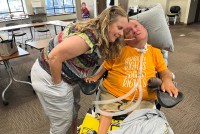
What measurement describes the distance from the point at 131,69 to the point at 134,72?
0.03 meters

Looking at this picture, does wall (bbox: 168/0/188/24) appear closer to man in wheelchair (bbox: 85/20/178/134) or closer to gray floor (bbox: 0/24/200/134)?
gray floor (bbox: 0/24/200/134)

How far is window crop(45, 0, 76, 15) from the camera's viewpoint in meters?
9.14

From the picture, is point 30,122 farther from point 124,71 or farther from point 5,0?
point 5,0

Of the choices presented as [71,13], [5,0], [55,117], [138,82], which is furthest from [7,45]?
[71,13]

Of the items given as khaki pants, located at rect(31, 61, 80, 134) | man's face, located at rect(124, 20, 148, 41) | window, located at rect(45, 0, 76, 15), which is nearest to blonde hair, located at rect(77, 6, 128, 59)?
man's face, located at rect(124, 20, 148, 41)

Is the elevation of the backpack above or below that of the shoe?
below

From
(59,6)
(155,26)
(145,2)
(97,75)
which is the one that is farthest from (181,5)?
(97,75)

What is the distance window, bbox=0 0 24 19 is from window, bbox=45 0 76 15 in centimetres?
134

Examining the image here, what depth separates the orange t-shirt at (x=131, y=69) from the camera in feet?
4.13

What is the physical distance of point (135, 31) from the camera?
3.98ft

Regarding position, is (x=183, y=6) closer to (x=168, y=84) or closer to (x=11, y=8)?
(x=168, y=84)

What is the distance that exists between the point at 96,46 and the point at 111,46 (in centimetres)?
14

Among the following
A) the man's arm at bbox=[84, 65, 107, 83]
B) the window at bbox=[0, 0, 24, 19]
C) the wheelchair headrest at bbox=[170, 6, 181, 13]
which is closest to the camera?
the man's arm at bbox=[84, 65, 107, 83]

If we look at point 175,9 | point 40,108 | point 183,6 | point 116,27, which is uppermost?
point 116,27
